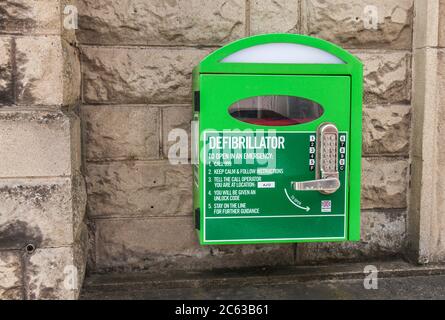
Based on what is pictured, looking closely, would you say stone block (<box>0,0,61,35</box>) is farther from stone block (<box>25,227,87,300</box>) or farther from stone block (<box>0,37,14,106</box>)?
stone block (<box>25,227,87,300</box>)

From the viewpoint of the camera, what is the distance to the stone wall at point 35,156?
284 cm

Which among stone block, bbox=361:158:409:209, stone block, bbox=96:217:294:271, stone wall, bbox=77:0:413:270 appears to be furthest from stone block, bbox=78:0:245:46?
stone block, bbox=361:158:409:209

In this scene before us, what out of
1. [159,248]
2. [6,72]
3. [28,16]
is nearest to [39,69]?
[6,72]

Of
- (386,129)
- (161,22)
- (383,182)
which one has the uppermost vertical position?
(161,22)

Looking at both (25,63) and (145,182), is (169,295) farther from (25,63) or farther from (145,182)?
(25,63)

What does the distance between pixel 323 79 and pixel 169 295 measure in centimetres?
163

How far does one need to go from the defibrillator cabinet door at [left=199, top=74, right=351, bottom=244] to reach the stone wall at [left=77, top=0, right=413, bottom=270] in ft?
1.93

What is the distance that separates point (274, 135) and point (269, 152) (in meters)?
0.10

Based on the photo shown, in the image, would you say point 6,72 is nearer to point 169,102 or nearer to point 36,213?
point 36,213

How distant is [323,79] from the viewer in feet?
9.96

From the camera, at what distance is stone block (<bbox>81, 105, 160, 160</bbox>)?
11.4ft

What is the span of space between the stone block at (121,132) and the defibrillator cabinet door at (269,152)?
646 millimetres

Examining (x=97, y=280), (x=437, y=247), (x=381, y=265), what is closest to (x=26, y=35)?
(x=97, y=280)

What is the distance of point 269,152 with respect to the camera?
9.94 ft
